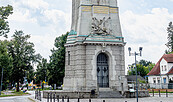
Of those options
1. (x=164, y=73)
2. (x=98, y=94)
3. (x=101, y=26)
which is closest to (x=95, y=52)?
(x=101, y=26)

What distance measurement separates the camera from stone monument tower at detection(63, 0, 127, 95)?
2705cm

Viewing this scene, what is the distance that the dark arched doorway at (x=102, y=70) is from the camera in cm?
2808

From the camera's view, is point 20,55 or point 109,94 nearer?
point 109,94

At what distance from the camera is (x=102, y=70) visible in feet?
93.1

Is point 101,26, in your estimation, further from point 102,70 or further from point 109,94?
point 109,94

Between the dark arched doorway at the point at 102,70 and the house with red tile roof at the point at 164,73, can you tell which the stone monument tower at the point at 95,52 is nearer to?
the dark arched doorway at the point at 102,70

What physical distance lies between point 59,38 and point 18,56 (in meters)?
11.6

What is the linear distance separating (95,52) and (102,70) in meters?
2.99

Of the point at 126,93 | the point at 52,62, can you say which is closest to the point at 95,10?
the point at 126,93

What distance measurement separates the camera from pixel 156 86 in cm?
4716

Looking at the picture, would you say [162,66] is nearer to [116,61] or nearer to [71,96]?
[116,61]

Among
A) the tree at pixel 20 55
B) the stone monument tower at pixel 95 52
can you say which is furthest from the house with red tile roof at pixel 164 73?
the tree at pixel 20 55

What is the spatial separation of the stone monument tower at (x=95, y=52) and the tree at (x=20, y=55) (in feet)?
82.8

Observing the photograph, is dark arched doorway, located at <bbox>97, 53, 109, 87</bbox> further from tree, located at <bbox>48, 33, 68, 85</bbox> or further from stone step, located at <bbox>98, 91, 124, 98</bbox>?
tree, located at <bbox>48, 33, 68, 85</bbox>
